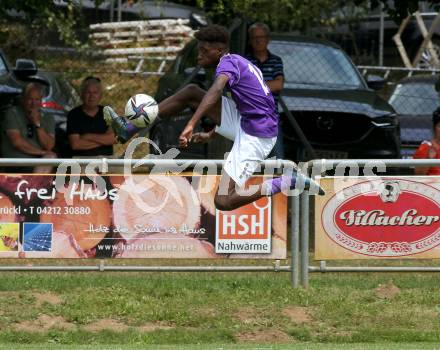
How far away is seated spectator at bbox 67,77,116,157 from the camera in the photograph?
15.1 meters

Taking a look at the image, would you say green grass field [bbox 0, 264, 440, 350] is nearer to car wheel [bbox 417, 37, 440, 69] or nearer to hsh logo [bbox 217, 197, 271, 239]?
hsh logo [bbox 217, 197, 271, 239]

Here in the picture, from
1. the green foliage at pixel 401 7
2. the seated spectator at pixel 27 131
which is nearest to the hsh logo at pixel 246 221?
the seated spectator at pixel 27 131

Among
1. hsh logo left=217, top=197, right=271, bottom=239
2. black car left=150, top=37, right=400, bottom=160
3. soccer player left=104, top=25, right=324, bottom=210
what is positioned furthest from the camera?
black car left=150, top=37, right=400, bottom=160

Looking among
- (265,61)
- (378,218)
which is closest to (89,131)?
(265,61)

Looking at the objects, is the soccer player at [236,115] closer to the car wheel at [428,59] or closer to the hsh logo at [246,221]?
the hsh logo at [246,221]

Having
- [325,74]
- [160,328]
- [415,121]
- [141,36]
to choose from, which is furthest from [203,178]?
[141,36]

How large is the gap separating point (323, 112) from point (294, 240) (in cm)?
417

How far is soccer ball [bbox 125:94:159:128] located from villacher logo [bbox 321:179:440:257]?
208 centimetres

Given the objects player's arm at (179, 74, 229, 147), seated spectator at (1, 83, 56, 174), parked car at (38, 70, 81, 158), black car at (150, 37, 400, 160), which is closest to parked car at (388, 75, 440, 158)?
black car at (150, 37, 400, 160)

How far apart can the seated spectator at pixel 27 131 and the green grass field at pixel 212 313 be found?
2.96 m

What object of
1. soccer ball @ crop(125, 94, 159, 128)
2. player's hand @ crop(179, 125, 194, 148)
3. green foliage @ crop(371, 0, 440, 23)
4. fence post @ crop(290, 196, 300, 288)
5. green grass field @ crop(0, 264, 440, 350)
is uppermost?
green foliage @ crop(371, 0, 440, 23)

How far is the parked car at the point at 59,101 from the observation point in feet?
53.5

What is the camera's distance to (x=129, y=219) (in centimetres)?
1152

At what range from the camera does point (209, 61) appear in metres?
10.5
